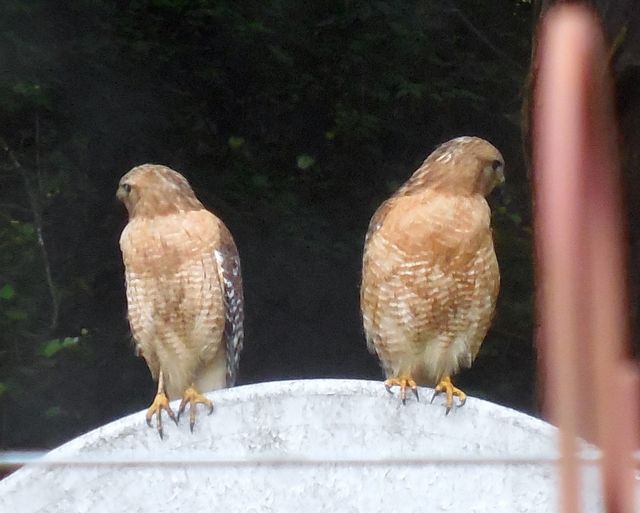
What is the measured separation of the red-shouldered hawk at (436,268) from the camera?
3014mm

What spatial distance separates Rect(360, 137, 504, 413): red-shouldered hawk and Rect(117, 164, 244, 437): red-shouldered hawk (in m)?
0.45

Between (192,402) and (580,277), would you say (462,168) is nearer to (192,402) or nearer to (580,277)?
(192,402)

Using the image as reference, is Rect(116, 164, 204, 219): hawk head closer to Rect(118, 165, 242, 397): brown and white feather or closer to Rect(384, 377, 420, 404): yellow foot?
Rect(118, 165, 242, 397): brown and white feather

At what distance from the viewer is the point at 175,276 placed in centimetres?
305

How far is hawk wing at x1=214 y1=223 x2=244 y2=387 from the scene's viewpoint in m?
3.11

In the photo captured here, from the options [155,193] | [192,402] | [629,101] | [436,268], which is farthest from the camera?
[629,101]

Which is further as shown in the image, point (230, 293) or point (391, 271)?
point (230, 293)

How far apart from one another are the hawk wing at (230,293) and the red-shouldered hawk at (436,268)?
40 cm

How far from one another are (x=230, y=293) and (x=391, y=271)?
1.64 ft

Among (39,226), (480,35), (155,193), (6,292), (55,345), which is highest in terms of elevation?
(480,35)

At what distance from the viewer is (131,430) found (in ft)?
9.03

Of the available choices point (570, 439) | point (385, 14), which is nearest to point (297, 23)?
point (385, 14)

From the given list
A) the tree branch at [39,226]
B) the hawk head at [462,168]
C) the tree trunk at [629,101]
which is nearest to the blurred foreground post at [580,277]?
the hawk head at [462,168]

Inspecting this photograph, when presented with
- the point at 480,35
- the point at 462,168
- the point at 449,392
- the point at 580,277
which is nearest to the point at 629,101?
the point at 462,168
